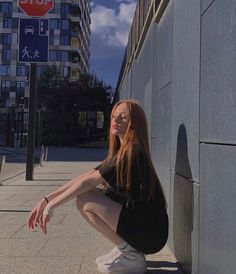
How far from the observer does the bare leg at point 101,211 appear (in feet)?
17.3

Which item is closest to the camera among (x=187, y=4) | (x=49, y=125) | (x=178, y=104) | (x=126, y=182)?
(x=126, y=182)

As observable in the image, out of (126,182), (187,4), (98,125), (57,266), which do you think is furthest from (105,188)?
(98,125)

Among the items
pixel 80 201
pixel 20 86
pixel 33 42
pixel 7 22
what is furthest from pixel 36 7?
pixel 7 22

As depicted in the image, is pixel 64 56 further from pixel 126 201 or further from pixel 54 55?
pixel 126 201

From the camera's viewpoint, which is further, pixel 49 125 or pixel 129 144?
pixel 49 125

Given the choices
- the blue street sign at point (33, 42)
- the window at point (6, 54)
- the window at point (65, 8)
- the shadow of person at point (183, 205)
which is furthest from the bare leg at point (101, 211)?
the window at point (6, 54)

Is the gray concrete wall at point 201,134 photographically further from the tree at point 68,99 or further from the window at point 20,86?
the window at point 20,86

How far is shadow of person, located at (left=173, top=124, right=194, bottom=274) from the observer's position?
5.10 m

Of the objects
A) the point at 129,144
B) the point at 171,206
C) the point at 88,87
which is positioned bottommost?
the point at 171,206

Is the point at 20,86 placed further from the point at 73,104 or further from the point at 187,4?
the point at 187,4

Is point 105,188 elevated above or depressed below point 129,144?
below

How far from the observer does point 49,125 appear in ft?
150

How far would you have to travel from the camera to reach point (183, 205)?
543 cm

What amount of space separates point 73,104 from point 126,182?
4219 cm
